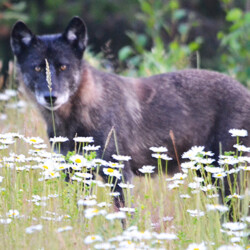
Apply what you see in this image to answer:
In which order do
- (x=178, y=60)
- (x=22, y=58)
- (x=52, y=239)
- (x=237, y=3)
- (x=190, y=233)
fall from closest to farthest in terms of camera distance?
(x=52, y=239) → (x=190, y=233) → (x=22, y=58) → (x=178, y=60) → (x=237, y=3)

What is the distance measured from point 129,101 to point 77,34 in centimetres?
79

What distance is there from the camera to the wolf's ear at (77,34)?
5045 mm

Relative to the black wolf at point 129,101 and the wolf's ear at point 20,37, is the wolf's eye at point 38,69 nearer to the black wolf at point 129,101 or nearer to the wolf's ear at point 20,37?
the black wolf at point 129,101

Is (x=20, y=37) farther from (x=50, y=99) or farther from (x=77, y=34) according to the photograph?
(x=50, y=99)

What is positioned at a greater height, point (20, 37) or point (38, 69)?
point (20, 37)

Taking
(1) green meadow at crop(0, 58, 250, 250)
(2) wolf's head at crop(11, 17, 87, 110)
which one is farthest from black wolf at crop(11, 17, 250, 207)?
(1) green meadow at crop(0, 58, 250, 250)

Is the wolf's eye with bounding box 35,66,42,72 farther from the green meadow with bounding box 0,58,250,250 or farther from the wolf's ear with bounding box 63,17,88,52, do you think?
the green meadow with bounding box 0,58,250,250

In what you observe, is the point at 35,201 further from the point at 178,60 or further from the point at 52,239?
the point at 178,60

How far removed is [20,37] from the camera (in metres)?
5.09

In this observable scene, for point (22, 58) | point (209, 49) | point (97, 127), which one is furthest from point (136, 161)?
point (209, 49)

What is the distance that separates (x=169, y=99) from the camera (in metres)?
5.15

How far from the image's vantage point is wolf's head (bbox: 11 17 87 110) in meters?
4.78

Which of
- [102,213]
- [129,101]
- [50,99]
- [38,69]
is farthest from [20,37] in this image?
[102,213]

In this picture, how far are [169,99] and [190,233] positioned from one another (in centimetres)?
204
